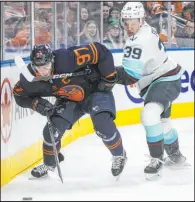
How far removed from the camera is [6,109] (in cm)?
462

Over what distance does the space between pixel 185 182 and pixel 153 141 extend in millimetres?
343

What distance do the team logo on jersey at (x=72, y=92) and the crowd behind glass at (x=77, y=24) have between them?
0.82 m

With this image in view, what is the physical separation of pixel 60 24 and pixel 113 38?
0.99 metres

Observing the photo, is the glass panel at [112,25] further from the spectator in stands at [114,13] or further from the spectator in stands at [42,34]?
the spectator in stands at [42,34]

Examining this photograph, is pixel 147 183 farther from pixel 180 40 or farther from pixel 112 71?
pixel 180 40

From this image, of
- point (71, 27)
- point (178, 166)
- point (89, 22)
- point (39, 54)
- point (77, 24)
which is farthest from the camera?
point (89, 22)

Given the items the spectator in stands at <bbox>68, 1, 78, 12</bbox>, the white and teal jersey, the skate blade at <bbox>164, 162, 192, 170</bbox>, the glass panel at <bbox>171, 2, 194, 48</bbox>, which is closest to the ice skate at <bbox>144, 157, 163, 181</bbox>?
the skate blade at <bbox>164, 162, 192, 170</bbox>

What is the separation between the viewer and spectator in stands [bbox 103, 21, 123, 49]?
745 centimetres

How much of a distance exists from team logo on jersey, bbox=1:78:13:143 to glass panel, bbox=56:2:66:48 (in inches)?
74.7

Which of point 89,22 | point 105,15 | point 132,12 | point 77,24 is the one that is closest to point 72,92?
point 132,12

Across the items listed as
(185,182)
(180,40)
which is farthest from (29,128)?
(180,40)

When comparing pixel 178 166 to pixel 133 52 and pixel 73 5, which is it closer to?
pixel 133 52

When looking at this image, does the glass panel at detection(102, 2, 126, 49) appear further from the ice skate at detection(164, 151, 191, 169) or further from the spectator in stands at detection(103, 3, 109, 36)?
the ice skate at detection(164, 151, 191, 169)

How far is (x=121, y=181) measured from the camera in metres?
4.63
